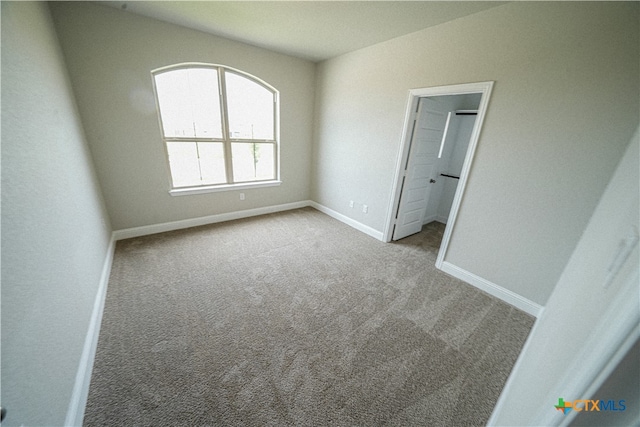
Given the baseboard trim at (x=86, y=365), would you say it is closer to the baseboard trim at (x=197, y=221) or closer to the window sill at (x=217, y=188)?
the baseboard trim at (x=197, y=221)

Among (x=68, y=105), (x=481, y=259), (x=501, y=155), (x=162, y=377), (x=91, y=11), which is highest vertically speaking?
(x=91, y=11)

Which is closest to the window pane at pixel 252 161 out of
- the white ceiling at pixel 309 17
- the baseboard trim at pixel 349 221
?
the baseboard trim at pixel 349 221

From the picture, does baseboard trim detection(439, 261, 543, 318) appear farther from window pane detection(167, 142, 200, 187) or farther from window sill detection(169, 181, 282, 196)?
window pane detection(167, 142, 200, 187)

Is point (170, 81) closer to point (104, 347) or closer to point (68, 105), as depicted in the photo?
point (68, 105)

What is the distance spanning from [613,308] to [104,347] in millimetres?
2479

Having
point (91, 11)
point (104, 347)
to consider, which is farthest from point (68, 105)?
point (104, 347)

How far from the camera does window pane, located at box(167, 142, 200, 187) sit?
3.19 meters

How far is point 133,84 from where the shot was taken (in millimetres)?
2656

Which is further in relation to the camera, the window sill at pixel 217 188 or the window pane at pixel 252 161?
the window pane at pixel 252 161

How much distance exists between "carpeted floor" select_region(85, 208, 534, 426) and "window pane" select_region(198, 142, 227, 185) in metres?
1.24

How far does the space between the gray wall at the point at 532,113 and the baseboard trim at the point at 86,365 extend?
3259 mm

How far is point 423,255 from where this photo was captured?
3062 millimetres

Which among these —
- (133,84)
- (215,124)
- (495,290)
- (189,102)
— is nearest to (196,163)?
(215,124)

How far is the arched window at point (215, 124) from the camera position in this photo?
3.03 meters
